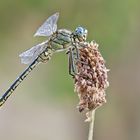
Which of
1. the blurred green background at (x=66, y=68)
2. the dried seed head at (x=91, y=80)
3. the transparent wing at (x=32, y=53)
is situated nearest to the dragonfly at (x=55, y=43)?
the transparent wing at (x=32, y=53)

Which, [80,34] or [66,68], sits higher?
[66,68]

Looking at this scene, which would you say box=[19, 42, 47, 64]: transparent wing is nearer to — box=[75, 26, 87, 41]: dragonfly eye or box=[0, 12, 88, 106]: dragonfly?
box=[0, 12, 88, 106]: dragonfly

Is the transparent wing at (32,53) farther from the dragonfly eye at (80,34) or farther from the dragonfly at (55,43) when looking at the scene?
the dragonfly eye at (80,34)

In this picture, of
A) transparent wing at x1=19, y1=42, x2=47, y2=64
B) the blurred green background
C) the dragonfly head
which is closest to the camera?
the dragonfly head

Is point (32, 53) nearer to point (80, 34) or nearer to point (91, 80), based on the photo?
point (80, 34)

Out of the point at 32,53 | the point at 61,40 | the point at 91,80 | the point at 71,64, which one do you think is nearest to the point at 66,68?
the point at 32,53

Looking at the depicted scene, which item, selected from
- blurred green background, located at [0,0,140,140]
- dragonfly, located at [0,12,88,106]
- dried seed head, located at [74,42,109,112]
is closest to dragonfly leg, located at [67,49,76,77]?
dragonfly, located at [0,12,88,106]
